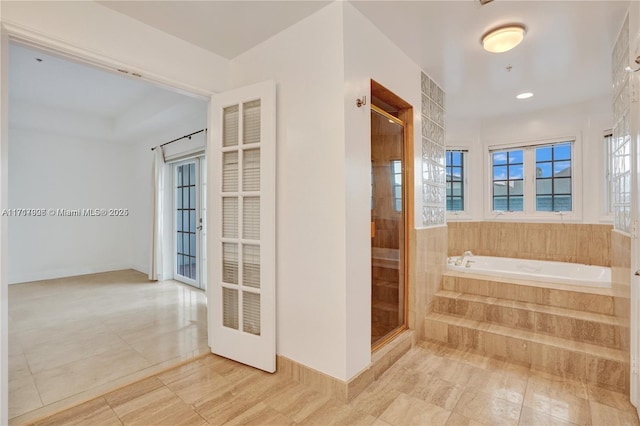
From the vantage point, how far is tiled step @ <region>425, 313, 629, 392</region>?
2.17 meters

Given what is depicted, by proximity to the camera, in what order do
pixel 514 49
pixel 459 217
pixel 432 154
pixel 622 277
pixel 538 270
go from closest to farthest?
pixel 622 277
pixel 514 49
pixel 432 154
pixel 538 270
pixel 459 217

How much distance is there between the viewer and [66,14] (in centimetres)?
186

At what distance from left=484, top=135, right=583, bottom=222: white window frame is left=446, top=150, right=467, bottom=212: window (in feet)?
1.03

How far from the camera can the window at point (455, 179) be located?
4.64 meters

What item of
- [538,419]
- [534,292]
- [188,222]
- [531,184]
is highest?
[531,184]

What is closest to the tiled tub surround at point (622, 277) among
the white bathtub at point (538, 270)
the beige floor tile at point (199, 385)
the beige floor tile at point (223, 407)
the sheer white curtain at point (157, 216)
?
the white bathtub at point (538, 270)

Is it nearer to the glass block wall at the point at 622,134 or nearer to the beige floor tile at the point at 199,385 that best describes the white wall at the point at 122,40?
the beige floor tile at the point at 199,385

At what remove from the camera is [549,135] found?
13.2 ft

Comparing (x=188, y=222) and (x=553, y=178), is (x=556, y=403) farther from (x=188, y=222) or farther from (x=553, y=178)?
(x=188, y=222)

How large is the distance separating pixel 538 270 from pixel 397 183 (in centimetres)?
252

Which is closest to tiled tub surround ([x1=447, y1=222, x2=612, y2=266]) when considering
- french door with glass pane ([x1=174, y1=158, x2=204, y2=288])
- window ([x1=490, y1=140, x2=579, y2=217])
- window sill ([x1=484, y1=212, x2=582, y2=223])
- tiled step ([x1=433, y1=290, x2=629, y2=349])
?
window sill ([x1=484, y1=212, x2=582, y2=223])

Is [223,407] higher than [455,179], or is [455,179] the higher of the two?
[455,179]

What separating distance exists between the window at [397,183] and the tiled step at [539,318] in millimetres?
1101

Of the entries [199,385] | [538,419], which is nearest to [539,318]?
[538,419]
